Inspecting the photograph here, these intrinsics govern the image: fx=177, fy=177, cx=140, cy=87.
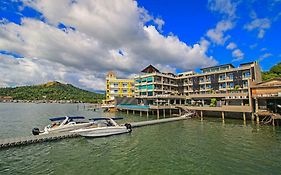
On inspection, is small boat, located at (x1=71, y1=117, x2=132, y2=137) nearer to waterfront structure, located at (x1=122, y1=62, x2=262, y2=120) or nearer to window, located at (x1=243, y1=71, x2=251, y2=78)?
waterfront structure, located at (x1=122, y1=62, x2=262, y2=120)

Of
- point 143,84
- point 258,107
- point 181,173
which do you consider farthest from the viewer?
point 143,84

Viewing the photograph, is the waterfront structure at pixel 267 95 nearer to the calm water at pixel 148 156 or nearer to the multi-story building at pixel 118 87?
the calm water at pixel 148 156

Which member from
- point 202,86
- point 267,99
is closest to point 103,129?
point 267,99

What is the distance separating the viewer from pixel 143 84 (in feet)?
214

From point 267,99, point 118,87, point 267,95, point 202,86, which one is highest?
point 118,87

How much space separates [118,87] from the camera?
85.8 m

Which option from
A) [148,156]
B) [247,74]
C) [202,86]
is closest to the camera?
[148,156]

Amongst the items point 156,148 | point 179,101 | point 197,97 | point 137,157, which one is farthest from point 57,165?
point 179,101

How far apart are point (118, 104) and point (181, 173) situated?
56684 mm

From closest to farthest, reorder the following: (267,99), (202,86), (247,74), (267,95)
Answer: (267,95), (267,99), (247,74), (202,86)

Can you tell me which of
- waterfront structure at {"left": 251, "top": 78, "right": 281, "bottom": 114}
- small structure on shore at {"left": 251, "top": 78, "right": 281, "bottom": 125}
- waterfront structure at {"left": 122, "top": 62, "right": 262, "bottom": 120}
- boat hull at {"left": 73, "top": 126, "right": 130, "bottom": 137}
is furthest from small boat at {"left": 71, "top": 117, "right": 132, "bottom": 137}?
waterfront structure at {"left": 251, "top": 78, "right": 281, "bottom": 114}

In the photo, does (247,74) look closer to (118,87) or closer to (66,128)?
(66,128)

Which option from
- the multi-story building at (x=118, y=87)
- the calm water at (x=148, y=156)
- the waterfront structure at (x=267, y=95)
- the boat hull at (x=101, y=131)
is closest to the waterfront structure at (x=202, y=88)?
the waterfront structure at (x=267, y=95)

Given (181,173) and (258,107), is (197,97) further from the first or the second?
(181,173)
